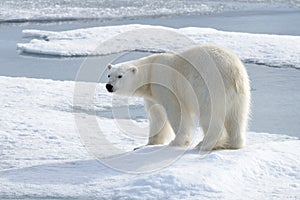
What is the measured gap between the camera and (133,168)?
421cm

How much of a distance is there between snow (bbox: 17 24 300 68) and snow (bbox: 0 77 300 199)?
4312 millimetres

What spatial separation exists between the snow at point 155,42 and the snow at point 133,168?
431 cm

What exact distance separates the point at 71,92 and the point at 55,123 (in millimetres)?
1422

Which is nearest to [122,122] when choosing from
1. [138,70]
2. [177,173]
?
[138,70]

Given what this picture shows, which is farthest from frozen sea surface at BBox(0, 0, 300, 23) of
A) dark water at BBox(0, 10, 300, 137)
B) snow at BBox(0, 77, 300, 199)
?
snow at BBox(0, 77, 300, 199)

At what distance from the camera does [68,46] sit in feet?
33.3

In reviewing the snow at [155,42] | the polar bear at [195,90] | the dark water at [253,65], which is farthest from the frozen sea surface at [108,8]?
the polar bear at [195,90]

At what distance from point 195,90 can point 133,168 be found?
68 centimetres

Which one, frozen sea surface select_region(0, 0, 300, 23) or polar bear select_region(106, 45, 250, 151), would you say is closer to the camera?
polar bear select_region(106, 45, 250, 151)

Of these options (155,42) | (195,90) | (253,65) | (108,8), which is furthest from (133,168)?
(108,8)

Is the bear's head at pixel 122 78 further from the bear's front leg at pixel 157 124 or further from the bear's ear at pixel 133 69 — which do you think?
the bear's front leg at pixel 157 124

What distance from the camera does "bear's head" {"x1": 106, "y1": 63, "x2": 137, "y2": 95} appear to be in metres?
4.65

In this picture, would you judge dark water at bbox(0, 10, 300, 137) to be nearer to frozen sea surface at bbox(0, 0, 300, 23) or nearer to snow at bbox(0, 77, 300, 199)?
frozen sea surface at bbox(0, 0, 300, 23)

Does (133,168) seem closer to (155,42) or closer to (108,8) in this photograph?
(155,42)
